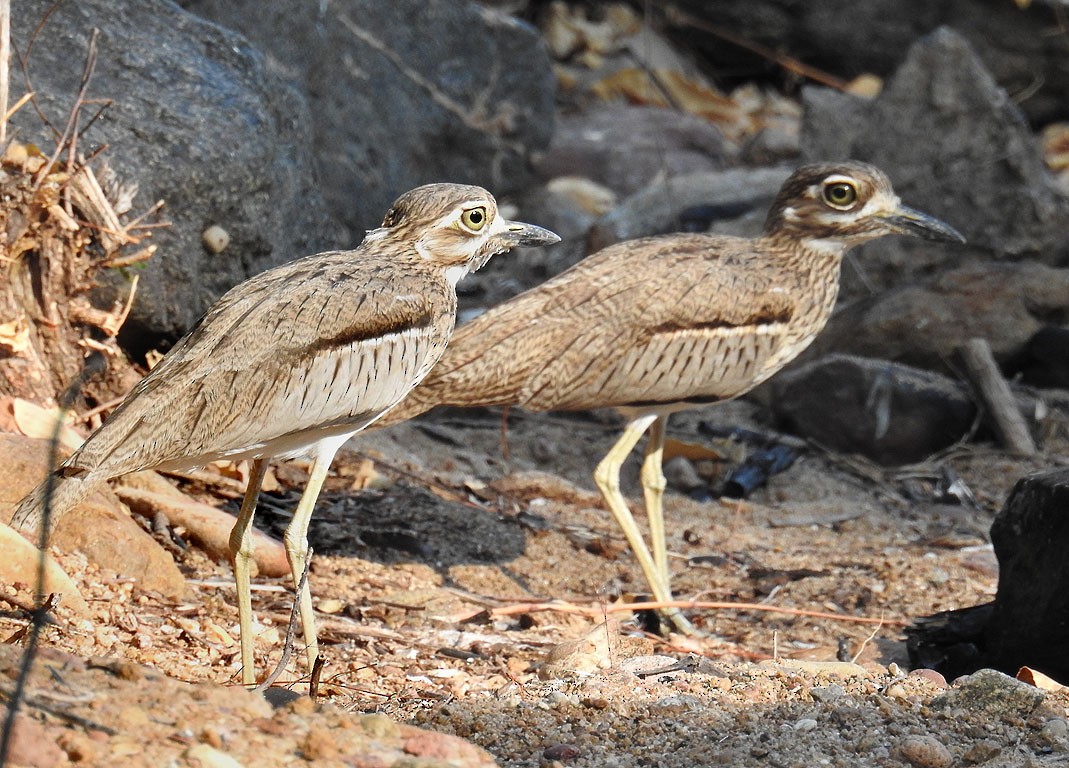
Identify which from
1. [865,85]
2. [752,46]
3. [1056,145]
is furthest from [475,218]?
[1056,145]

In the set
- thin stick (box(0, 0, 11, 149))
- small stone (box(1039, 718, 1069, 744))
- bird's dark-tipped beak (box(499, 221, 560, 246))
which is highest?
thin stick (box(0, 0, 11, 149))

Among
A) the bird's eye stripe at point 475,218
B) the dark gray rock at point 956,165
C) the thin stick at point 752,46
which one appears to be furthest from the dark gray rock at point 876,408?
the thin stick at point 752,46

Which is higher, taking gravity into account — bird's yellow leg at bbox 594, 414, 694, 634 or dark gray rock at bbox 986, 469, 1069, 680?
dark gray rock at bbox 986, 469, 1069, 680

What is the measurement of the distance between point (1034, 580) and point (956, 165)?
4679 mm

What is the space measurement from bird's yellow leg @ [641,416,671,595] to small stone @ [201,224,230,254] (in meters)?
1.82

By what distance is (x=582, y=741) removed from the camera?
3.26m

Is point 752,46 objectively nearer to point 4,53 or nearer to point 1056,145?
point 1056,145

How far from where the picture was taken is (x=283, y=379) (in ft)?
12.9

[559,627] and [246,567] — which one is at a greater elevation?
[246,567]

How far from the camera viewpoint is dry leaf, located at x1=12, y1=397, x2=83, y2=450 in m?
4.53

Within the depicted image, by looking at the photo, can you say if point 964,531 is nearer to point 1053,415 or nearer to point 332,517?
point 1053,415

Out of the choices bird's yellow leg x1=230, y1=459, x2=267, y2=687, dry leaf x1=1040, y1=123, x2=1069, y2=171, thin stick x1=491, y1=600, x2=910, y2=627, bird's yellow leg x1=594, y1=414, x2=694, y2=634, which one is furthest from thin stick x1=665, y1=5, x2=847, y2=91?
bird's yellow leg x1=230, y1=459, x2=267, y2=687

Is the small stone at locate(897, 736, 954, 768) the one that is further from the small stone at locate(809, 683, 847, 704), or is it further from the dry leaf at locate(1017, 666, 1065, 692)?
the dry leaf at locate(1017, 666, 1065, 692)

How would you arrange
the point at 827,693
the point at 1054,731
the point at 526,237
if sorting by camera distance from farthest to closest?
1. the point at 526,237
2. the point at 827,693
3. the point at 1054,731
